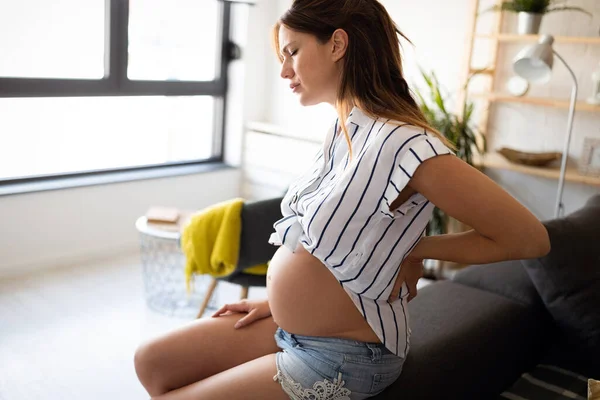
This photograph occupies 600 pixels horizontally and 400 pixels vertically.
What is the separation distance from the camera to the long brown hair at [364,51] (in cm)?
118

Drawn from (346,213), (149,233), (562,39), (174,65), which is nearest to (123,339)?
(149,233)

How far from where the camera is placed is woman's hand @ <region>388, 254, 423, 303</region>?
1205 millimetres

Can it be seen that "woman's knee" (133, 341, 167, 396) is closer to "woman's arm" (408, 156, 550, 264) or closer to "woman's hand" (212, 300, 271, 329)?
"woman's hand" (212, 300, 271, 329)

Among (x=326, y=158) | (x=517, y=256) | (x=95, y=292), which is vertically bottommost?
(x=95, y=292)

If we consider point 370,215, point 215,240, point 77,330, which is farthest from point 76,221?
point 370,215

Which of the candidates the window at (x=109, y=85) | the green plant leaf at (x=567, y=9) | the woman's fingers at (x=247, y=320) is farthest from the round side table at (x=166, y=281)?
the green plant leaf at (x=567, y=9)

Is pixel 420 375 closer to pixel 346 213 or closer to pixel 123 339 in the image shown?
pixel 346 213

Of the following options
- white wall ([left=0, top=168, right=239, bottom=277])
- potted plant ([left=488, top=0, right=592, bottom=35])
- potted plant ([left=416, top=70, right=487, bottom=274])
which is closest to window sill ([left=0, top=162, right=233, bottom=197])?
white wall ([left=0, top=168, right=239, bottom=277])

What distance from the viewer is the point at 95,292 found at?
308 centimetres

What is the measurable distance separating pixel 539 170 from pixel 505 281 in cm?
158

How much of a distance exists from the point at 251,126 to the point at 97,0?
1.30 meters

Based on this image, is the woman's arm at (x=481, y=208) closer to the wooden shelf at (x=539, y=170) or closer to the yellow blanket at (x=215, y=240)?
the yellow blanket at (x=215, y=240)

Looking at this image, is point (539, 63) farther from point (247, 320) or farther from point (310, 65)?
point (247, 320)

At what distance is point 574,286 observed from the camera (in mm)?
1701
